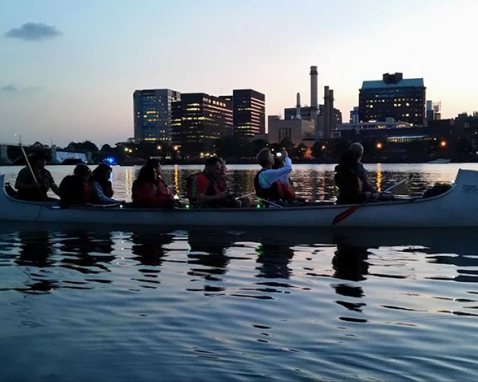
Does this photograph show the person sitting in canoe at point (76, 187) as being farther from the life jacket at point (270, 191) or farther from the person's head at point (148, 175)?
the life jacket at point (270, 191)

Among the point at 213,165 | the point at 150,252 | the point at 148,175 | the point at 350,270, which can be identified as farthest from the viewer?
the point at 148,175

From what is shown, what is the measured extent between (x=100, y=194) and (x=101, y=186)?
30cm

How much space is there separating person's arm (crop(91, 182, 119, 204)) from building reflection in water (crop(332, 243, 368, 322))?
7682 millimetres

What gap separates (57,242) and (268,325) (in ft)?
30.3

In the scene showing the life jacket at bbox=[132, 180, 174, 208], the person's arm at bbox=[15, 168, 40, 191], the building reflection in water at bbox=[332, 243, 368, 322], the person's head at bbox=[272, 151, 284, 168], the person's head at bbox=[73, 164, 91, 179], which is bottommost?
the building reflection in water at bbox=[332, 243, 368, 322]

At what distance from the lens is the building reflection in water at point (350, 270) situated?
26.2 feet

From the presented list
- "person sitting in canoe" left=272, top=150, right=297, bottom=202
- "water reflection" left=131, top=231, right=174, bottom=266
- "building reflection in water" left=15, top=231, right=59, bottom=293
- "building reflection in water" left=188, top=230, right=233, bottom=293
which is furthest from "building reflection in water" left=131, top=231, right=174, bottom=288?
"person sitting in canoe" left=272, top=150, right=297, bottom=202

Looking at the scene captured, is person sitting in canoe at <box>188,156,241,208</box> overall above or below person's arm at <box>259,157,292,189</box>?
below

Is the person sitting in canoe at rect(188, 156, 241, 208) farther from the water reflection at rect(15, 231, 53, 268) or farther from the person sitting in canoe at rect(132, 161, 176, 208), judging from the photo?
the water reflection at rect(15, 231, 53, 268)

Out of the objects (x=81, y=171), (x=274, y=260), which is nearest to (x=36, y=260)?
(x=274, y=260)

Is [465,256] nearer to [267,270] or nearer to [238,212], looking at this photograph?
[267,270]

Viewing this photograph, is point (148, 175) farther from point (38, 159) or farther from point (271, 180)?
point (38, 159)

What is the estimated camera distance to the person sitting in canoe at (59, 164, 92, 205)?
1814 cm

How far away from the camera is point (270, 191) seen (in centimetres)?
1677
